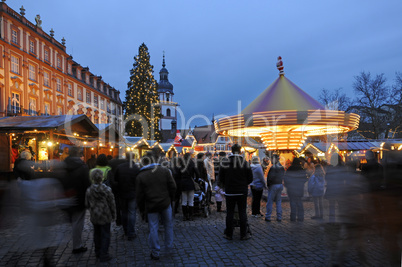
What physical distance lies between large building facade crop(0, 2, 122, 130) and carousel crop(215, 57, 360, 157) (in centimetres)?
2247

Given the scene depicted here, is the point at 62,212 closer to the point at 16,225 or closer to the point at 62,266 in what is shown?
the point at 62,266

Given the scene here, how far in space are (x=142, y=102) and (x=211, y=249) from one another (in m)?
33.4

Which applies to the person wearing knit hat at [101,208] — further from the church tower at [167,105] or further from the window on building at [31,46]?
the church tower at [167,105]

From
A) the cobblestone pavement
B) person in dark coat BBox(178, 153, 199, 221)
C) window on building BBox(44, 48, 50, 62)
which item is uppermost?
window on building BBox(44, 48, 50, 62)

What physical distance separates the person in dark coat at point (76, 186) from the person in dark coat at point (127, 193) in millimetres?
1077

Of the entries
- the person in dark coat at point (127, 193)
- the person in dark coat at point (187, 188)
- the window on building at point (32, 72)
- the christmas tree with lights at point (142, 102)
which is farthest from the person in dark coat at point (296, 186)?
the window on building at point (32, 72)

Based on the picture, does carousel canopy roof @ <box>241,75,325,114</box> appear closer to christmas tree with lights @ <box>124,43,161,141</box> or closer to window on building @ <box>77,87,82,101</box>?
christmas tree with lights @ <box>124,43,161,141</box>

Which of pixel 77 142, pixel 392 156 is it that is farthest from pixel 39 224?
pixel 77 142

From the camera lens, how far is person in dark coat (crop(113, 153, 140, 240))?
21.5ft

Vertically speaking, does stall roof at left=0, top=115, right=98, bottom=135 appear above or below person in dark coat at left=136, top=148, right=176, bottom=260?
above

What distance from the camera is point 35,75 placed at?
31453mm

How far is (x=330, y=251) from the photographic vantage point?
17.7 feet

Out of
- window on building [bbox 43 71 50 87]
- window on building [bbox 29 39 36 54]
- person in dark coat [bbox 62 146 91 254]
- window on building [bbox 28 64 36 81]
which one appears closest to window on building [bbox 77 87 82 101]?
window on building [bbox 43 71 50 87]

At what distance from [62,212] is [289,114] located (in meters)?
7.19
